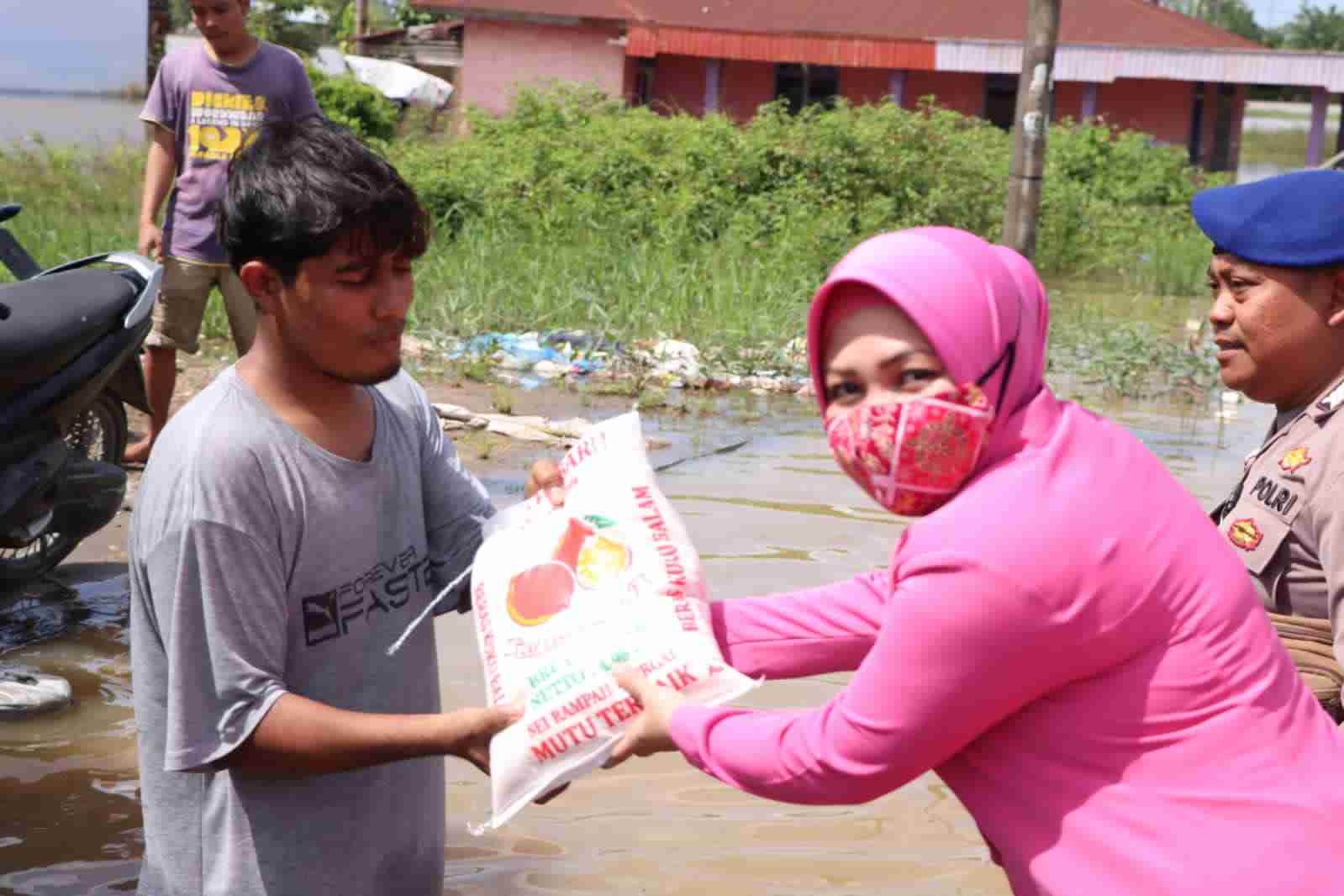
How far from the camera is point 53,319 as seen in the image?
15.3 feet

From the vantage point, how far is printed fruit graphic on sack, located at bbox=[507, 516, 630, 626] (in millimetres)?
2248

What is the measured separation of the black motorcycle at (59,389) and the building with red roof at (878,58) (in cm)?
2412

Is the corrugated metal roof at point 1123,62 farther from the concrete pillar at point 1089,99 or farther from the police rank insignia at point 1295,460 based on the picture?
the police rank insignia at point 1295,460

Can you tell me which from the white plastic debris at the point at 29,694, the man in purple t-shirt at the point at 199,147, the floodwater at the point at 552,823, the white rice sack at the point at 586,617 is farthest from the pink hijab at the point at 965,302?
the man in purple t-shirt at the point at 199,147

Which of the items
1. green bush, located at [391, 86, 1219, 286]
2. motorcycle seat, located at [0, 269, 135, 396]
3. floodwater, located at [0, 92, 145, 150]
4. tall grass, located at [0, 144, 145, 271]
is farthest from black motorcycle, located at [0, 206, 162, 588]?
floodwater, located at [0, 92, 145, 150]

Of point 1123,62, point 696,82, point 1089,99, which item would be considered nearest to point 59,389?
point 1123,62

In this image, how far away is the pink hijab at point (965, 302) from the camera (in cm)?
175

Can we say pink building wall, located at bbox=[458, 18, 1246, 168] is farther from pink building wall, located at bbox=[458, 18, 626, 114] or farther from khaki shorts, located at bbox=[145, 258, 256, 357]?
khaki shorts, located at bbox=[145, 258, 256, 357]

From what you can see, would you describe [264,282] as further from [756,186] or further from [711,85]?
[711,85]

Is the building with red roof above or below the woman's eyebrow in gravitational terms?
above

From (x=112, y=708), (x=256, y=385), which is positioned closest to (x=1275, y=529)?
(x=256, y=385)

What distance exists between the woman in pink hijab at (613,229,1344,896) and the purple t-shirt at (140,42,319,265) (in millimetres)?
4794

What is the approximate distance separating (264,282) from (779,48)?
91.7ft

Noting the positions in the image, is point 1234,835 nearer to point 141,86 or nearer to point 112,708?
point 112,708
